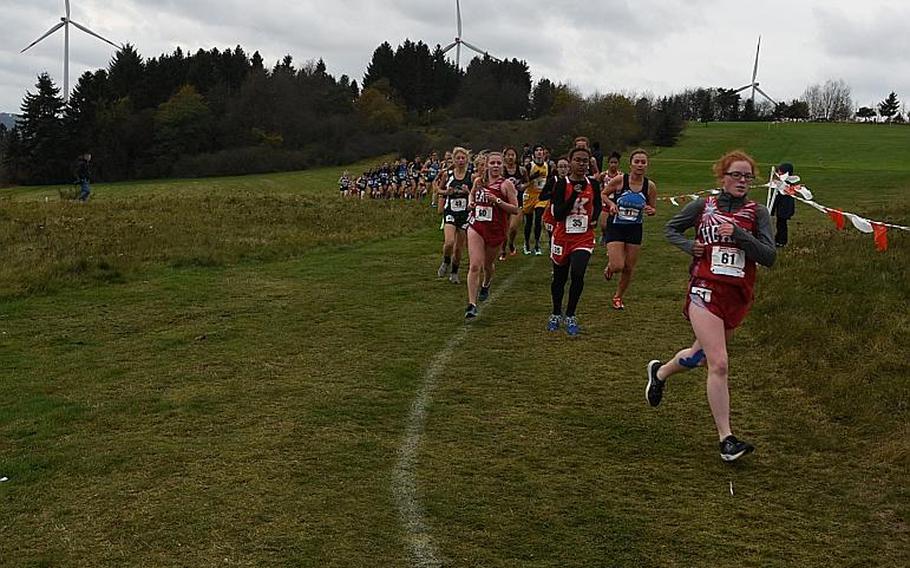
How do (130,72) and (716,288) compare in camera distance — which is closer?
(716,288)

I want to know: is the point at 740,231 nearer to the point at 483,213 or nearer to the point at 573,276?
the point at 573,276

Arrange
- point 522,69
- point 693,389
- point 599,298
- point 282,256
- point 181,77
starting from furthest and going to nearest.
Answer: point 522,69, point 181,77, point 282,256, point 599,298, point 693,389

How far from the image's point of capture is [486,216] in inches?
420

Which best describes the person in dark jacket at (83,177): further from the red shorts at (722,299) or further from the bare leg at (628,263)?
the red shorts at (722,299)

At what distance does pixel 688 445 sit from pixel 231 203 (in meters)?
21.9

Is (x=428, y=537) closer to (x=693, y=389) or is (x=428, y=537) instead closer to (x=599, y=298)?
(x=693, y=389)

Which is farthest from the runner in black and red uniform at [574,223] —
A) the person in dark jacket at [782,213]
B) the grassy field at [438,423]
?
the person in dark jacket at [782,213]

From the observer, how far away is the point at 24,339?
10117 mm

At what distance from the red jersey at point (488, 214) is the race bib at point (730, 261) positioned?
4819 mm

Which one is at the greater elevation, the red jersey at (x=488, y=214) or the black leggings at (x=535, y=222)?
the red jersey at (x=488, y=214)

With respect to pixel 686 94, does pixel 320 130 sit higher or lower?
lower

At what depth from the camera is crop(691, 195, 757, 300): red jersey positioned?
598 cm

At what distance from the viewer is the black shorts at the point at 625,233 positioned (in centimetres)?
1077

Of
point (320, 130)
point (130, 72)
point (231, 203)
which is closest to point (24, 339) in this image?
point (231, 203)
